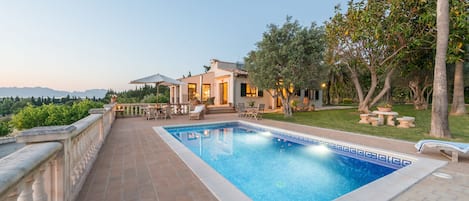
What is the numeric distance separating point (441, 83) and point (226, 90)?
1443 centimetres

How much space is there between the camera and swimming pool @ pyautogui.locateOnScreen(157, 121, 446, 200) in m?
3.75

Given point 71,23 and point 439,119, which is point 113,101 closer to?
point 71,23

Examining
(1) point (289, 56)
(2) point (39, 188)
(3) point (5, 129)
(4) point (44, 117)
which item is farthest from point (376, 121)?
(3) point (5, 129)

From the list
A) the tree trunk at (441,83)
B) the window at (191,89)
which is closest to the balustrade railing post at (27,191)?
the tree trunk at (441,83)

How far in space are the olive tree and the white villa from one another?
454 cm

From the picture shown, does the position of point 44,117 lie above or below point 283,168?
above

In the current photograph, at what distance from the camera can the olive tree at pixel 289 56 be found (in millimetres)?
11102

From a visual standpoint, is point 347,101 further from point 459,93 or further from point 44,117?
point 44,117

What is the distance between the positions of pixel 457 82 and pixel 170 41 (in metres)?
22.3

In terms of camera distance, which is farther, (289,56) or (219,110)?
(219,110)

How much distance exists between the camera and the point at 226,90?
18766 mm

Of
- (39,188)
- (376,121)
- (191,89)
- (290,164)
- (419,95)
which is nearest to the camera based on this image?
(39,188)

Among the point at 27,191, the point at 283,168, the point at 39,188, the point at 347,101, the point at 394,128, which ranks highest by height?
the point at 347,101

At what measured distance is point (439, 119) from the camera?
686 cm
